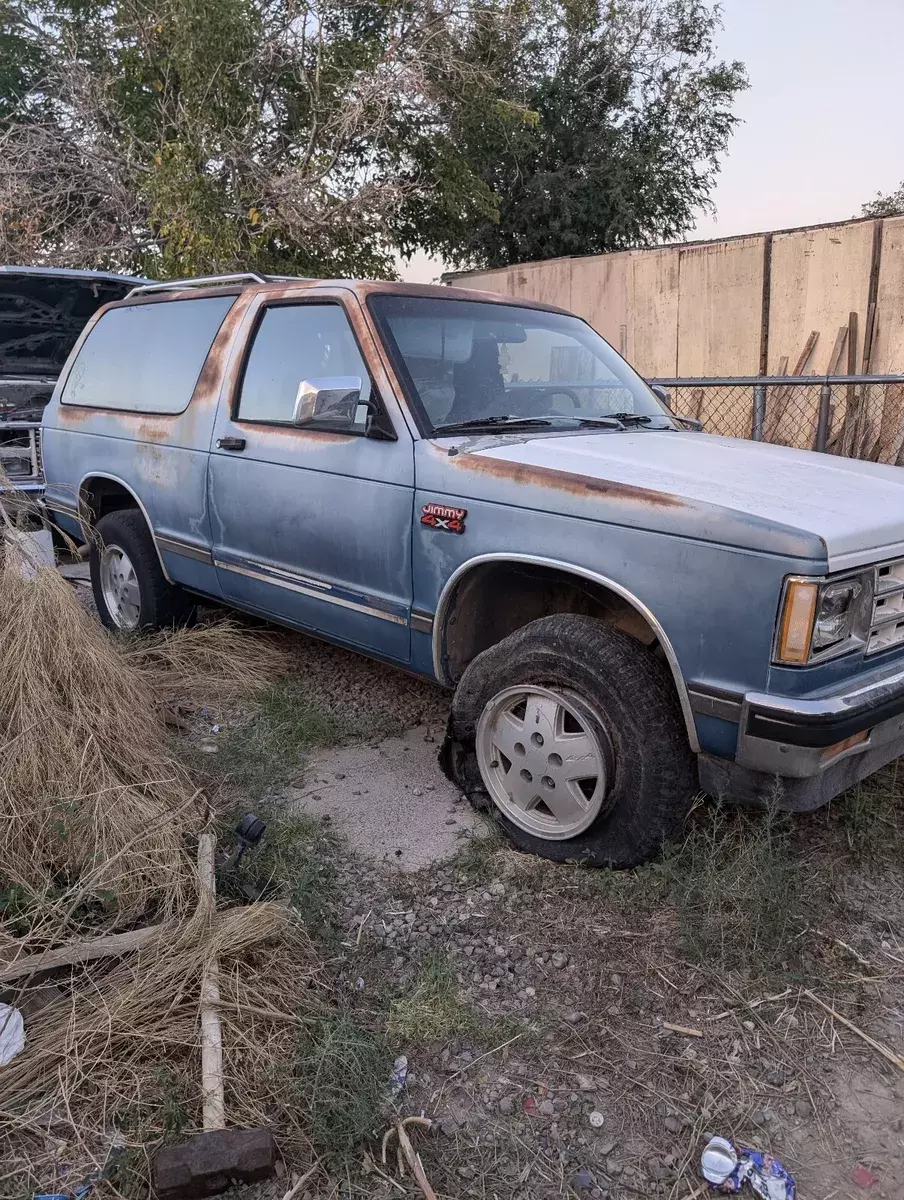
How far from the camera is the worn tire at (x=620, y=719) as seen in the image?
2727 millimetres

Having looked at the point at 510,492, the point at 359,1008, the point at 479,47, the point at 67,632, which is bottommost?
the point at 359,1008

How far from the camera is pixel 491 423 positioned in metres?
3.43

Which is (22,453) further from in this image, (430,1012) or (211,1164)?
(211,1164)

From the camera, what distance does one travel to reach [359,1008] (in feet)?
7.88

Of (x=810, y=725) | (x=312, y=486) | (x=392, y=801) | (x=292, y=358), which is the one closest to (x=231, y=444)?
(x=292, y=358)

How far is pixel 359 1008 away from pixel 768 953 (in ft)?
3.81

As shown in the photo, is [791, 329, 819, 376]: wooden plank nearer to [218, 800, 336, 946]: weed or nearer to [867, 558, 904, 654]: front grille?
[867, 558, 904, 654]: front grille

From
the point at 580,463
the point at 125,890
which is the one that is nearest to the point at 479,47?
the point at 580,463

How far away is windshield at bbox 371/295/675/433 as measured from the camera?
11.4ft

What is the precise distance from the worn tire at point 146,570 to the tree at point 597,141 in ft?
36.4

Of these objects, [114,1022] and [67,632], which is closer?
[114,1022]

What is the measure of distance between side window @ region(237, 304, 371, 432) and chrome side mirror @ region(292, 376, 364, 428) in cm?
4

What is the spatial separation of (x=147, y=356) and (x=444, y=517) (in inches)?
98.4

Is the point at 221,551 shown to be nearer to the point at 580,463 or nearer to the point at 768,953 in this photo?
the point at 580,463
